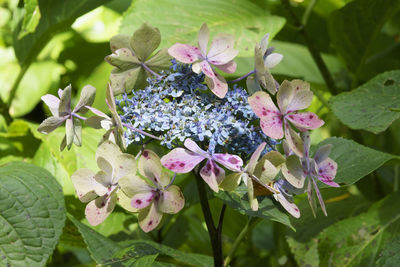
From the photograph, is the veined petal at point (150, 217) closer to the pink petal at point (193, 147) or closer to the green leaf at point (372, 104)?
the pink petal at point (193, 147)

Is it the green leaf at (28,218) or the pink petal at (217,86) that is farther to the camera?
the green leaf at (28,218)

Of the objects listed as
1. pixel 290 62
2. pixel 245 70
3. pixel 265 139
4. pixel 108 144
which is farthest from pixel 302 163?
pixel 290 62

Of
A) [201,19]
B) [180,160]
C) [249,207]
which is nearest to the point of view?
[180,160]

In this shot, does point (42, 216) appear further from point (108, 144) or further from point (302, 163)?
point (302, 163)

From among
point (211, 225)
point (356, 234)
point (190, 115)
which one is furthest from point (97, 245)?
point (356, 234)

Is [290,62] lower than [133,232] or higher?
higher

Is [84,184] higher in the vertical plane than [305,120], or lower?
lower

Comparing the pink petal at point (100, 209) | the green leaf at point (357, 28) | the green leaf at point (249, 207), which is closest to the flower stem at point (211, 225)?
the green leaf at point (249, 207)

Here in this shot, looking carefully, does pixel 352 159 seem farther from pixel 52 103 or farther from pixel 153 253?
pixel 52 103
